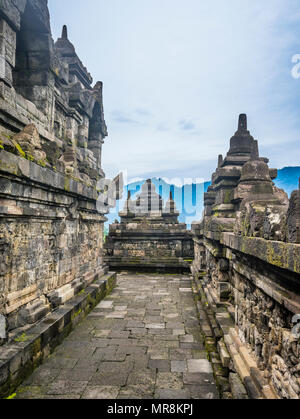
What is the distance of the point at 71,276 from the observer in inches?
233

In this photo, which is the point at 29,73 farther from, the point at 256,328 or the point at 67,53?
the point at 256,328

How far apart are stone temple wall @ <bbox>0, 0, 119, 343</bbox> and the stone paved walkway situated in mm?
753

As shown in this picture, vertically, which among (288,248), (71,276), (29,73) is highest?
(29,73)

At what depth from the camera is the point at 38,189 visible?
4246 mm

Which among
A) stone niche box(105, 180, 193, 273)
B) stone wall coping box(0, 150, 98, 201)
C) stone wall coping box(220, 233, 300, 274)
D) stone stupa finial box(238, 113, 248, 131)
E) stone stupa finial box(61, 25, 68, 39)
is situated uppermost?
stone stupa finial box(61, 25, 68, 39)

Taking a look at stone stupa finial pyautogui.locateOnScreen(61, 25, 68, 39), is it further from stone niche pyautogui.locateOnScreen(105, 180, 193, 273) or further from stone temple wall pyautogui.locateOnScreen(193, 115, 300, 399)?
stone temple wall pyautogui.locateOnScreen(193, 115, 300, 399)

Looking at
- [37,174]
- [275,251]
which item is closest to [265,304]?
[275,251]

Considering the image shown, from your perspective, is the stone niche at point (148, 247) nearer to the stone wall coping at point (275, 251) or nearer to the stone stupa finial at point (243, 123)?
the stone stupa finial at point (243, 123)

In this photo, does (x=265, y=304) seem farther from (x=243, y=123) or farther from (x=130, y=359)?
(x=243, y=123)

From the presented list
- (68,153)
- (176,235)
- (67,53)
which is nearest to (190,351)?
(68,153)

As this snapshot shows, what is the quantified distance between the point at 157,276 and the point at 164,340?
635 cm

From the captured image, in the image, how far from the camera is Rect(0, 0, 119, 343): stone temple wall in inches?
144

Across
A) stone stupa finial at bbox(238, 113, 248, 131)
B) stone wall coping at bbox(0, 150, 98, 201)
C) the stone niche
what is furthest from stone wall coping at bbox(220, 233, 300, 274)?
the stone niche

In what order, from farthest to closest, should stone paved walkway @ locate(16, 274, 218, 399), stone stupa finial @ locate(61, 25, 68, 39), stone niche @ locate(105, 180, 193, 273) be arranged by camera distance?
stone niche @ locate(105, 180, 193, 273)
stone stupa finial @ locate(61, 25, 68, 39)
stone paved walkway @ locate(16, 274, 218, 399)
